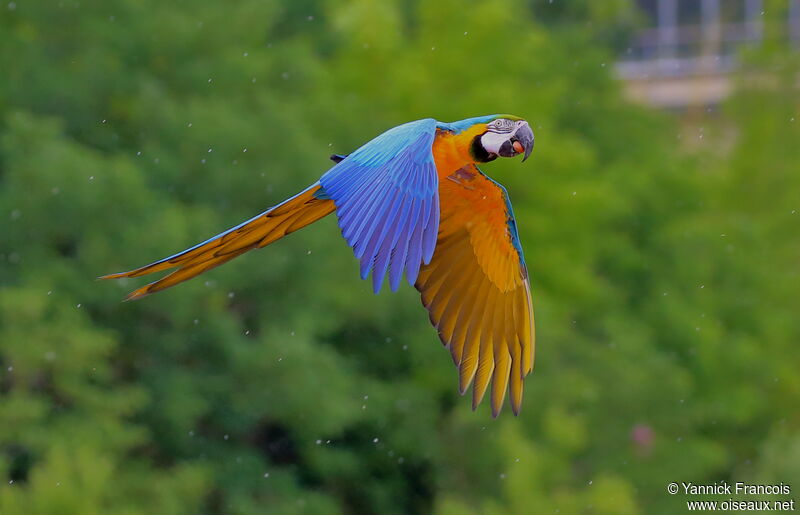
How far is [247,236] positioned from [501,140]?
0.77 m

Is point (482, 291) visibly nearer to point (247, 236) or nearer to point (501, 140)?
point (501, 140)

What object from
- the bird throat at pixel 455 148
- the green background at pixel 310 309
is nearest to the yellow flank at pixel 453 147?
the bird throat at pixel 455 148

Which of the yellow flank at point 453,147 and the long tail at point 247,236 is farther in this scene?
the yellow flank at point 453,147

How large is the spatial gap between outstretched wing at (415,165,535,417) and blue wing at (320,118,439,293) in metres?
0.51

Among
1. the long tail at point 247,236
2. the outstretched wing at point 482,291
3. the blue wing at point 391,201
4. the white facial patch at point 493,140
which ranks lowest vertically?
the outstretched wing at point 482,291

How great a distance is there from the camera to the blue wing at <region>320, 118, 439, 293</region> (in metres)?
2.92

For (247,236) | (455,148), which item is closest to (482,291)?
(455,148)

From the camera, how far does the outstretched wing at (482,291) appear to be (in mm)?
3855

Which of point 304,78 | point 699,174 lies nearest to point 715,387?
point 699,174

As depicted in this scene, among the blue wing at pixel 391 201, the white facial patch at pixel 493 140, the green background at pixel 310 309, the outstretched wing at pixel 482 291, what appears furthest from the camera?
the green background at pixel 310 309

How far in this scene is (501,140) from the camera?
11.3 feet

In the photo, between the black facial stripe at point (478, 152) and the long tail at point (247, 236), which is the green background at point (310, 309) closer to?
the long tail at point (247, 236)

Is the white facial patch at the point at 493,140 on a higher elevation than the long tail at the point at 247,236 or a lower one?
higher

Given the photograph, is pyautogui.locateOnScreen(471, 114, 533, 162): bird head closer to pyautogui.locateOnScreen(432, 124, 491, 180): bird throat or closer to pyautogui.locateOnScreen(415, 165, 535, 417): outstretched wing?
pyautogui.locateOnScreen(432, 124, 491, 180): bird throat
